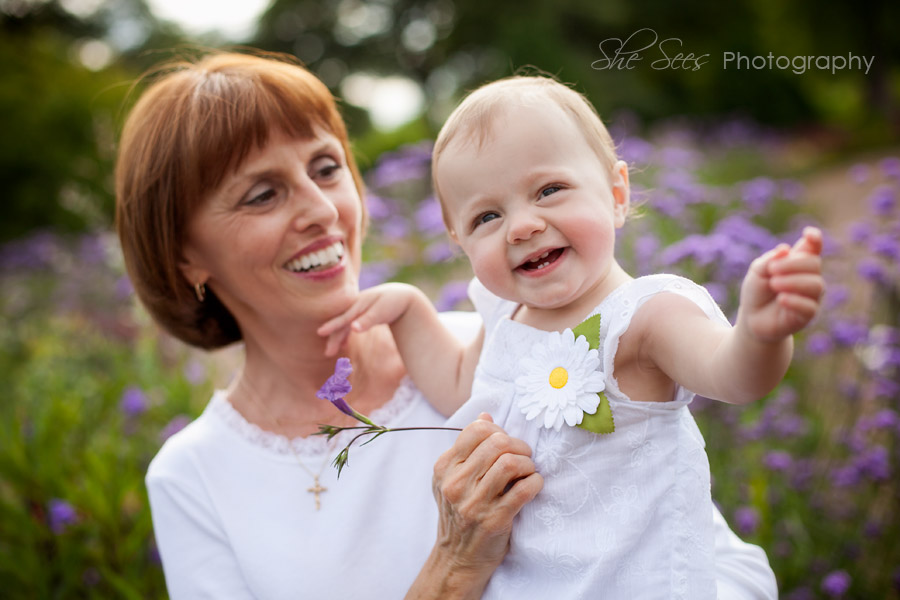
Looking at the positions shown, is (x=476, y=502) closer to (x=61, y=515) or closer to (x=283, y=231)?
(x=283, y=231)

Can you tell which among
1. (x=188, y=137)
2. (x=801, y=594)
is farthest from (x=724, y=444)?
(x=188, y=137)

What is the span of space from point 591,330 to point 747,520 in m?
1.48

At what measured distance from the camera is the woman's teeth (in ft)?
5.98

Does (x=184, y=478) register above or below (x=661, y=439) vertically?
below

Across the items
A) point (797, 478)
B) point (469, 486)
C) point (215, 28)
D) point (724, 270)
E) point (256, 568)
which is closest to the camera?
point (469, 486)

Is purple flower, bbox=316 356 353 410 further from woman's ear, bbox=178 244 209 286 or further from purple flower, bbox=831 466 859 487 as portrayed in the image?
purple flower, bbox=831 466 859 487

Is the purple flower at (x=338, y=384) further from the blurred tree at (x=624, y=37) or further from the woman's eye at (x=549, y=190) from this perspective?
the blurred tree at (x=624, y=37)

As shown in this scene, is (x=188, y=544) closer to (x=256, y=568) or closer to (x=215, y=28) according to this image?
(x=256, y=568)

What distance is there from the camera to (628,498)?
1.29 m

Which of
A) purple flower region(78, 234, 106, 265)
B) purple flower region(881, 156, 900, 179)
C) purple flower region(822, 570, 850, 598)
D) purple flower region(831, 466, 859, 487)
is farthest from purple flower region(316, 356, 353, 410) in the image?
purple flower region(78, 234, 106, 265)

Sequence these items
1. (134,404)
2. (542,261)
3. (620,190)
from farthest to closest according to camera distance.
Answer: (134,404) < (620,190) < (542,261)

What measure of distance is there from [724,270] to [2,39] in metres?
12.4

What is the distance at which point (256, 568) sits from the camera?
175 centimetres

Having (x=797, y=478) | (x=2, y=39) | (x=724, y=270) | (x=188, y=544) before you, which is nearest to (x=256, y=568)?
(x=188, y=544)
